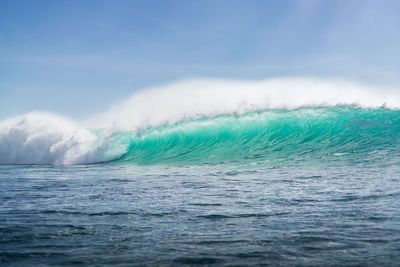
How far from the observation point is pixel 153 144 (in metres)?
17.0

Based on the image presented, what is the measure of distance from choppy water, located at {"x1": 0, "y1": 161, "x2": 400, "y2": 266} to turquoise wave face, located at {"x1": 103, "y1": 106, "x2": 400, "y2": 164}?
5205mm

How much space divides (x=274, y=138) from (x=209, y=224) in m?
11.7

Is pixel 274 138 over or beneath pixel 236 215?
over

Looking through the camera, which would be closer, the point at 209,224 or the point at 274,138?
the point at 209,224

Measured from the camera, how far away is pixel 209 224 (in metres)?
3.95

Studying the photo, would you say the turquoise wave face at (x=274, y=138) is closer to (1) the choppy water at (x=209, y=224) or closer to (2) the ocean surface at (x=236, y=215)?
(2) the ocean surface at (x=236, y=215)

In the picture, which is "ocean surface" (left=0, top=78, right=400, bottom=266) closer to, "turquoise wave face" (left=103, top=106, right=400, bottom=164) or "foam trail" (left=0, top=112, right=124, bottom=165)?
"turquoise wave face" (left=103, top=106, right=400, bottom=164)

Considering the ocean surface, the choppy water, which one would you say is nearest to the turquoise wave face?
the ocean surface

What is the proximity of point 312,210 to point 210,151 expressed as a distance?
10315 millimetres

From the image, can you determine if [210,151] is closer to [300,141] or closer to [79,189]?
[300,141]

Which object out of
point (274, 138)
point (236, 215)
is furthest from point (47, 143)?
point (236, 215)

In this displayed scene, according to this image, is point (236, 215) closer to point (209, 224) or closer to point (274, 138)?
point (209, 224)

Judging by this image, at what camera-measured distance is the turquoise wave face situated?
1203 cm

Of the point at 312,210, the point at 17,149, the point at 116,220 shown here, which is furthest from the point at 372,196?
the point at 17,149
